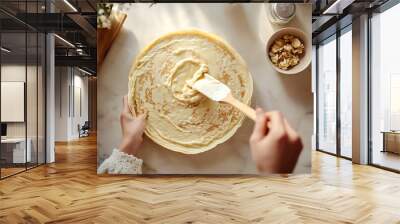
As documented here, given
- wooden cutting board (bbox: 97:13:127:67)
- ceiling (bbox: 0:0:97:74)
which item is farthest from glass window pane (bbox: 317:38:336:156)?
ceiling (bbox: 0:0:97:74)

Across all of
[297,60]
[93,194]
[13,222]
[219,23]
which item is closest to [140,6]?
[219,23]

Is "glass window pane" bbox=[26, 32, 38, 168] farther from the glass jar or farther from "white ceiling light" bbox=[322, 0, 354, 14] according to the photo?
"white ceiling light" bbox=[322, 0, 354, 14]

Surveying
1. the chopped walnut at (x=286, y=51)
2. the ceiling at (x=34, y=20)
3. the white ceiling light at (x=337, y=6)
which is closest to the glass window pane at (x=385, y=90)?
the white ceiling light at (x=337, y=6)

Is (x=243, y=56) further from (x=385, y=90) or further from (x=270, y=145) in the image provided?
(x=385, y=90)

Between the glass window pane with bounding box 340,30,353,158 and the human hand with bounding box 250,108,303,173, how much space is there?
9.26 ft

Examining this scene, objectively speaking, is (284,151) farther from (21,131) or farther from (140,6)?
(21,131)

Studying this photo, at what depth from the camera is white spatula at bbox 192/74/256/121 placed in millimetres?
5586

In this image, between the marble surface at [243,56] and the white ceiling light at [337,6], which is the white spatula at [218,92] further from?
the white ceiling light at [337,6]

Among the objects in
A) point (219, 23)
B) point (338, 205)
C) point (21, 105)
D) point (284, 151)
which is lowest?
point (338, 205)

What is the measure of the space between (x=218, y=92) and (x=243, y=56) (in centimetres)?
68

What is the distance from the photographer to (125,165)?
587 cm

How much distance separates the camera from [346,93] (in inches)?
327

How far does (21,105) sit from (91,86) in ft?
44.9

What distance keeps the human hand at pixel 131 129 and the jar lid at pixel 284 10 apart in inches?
98.6
